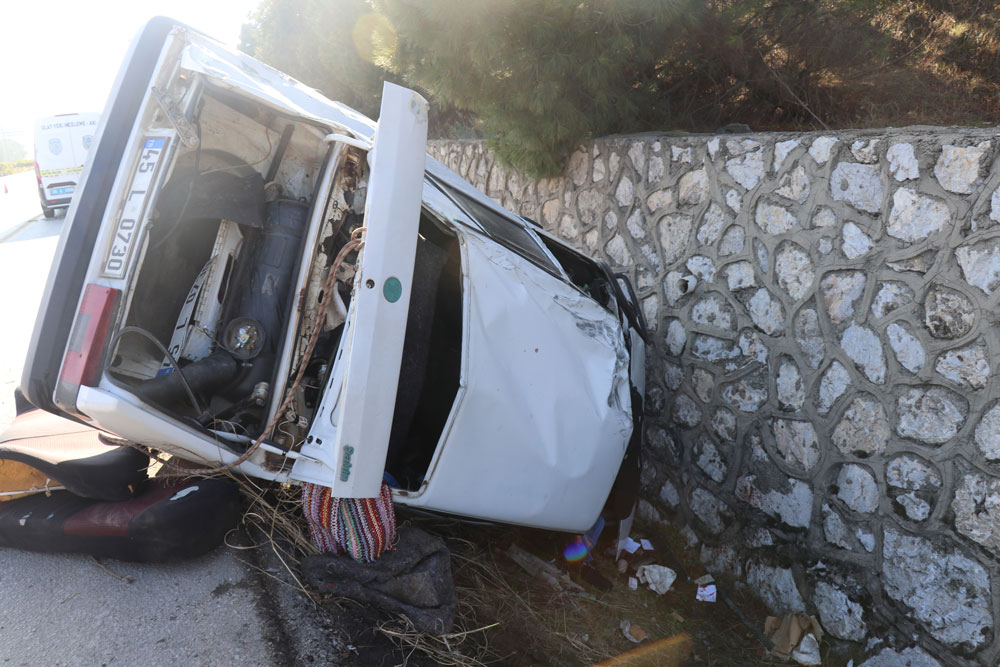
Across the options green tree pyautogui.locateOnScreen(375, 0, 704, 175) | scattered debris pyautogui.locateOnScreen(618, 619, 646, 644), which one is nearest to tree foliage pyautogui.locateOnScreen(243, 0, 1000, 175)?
green tree pyautogui.locateOnScreen(375, 0, 704, 175)

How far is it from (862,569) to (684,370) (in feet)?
5.31

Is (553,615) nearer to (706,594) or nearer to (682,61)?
(706,594)

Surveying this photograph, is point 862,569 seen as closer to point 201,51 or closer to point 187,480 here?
point 187,480

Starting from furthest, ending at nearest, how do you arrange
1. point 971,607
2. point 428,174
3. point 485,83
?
point 485,83, point 428,174, point 971,607

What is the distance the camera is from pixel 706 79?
611cm

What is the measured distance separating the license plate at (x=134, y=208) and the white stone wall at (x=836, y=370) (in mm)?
3286

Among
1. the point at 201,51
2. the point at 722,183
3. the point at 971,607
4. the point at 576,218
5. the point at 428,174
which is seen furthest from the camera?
the point at 576,218

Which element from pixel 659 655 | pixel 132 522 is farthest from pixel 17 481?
pixel 659 655

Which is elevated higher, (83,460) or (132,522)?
(83,460)

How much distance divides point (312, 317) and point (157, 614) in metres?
1.55

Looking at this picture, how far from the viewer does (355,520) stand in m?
3.06

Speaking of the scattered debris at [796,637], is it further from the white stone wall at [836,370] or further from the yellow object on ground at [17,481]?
the yellow object on ground at [17,481]

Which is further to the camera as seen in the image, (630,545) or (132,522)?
(630,545)

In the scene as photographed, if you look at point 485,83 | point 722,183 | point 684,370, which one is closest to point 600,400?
point 684,370
